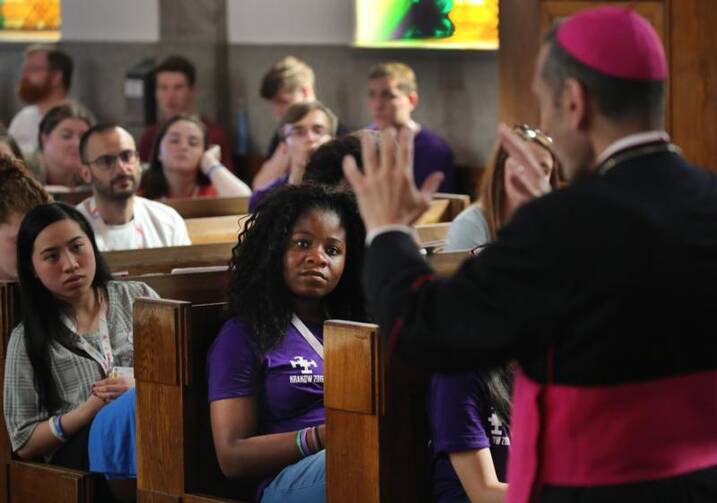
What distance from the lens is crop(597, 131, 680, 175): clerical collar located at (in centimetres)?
207

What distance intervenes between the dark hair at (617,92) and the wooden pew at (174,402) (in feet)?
5.53

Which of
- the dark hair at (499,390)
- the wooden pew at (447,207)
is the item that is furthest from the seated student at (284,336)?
the wooden pew at (447,207)

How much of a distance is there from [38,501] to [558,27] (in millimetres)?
2390

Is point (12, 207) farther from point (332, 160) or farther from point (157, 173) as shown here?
point (157, 173)

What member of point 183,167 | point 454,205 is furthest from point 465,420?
point 183,167

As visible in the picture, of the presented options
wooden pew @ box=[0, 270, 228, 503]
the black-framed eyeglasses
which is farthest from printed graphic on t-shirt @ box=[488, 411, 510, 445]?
the black-framed eyeglasses

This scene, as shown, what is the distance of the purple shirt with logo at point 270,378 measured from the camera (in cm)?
347

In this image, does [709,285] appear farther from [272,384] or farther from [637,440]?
[272,384]

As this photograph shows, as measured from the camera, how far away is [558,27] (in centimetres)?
214

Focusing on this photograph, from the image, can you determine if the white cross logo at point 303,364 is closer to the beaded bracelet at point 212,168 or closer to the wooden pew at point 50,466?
the wooden pew at point 50,466

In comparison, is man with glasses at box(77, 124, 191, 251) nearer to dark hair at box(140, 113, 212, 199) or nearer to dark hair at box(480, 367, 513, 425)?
dark hair at box(140, 113, 212, 199)

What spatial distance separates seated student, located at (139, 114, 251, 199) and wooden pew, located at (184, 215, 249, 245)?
1.10 meters

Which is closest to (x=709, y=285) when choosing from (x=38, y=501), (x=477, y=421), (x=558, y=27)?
(x=558, y=27)

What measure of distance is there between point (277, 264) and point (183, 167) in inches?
152
